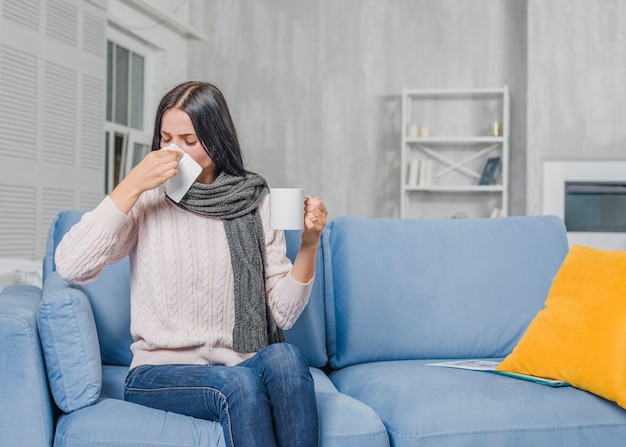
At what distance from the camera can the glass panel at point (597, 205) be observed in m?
5.49

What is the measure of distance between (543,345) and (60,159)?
306 cm

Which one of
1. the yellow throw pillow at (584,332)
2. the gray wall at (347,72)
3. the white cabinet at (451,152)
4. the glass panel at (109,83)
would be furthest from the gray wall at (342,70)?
the yellow throw pillow at (584,332)

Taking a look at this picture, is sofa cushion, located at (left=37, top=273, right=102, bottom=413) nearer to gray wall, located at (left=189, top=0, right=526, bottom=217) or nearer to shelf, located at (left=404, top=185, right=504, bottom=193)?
shelf, located at (left=404, top=185, right=504, bottom=193)

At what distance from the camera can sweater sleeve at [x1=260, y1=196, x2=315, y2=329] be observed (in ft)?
5.79

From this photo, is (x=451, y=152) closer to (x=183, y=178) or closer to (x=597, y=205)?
(x=597, y=205)

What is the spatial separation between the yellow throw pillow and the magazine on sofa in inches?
0.7

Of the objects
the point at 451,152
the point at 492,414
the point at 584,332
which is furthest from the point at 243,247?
the point at 451,152

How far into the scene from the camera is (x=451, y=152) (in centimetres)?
604

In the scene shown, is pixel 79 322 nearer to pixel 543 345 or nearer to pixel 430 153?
pixel 543 345

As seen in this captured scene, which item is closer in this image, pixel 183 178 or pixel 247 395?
pixel 247 395

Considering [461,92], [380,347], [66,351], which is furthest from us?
[461,92]

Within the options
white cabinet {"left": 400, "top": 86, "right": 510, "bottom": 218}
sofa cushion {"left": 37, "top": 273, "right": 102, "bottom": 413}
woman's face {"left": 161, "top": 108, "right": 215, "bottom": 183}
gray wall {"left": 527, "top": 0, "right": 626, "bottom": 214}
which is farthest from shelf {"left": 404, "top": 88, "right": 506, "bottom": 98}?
sofa cushion {"left": 37, "top": 273, "right": 102, "bottom": 413}

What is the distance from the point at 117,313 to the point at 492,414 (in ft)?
3.19

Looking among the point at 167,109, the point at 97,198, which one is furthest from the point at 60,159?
the point at 167,109
